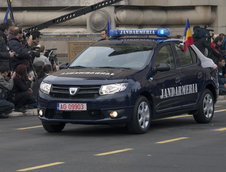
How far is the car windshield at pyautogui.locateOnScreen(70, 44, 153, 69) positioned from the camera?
49.4ft

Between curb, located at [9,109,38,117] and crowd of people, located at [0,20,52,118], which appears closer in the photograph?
crowd of people, located at [0,20,52,118]

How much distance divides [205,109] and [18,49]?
16.3ft

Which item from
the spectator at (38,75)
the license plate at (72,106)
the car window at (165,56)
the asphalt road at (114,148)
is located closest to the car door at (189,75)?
the car window at (165,56)

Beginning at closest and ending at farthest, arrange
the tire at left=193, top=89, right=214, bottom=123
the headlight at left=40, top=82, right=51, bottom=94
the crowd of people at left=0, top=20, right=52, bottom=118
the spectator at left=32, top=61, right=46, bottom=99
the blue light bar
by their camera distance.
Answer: the headlight at left=40, top=82, right=51, bottom=94 → the blue light bar → the tire at left=193, top=89, right=214, bottom=123 → the crowd of people at left=0, top=20, right=52, bottom=118 → the spectator at left=32, top=61, right=46, bottom=99

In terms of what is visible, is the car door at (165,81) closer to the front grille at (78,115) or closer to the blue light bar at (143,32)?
the blue light bar at (143,32)

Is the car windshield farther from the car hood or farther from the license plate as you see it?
the license plate

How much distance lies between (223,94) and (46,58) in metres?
6.10

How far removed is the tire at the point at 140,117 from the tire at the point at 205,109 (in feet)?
6.45

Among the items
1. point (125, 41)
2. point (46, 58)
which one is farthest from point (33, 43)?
point (125, 41)

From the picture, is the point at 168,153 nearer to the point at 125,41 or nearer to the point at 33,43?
the point at 125,41

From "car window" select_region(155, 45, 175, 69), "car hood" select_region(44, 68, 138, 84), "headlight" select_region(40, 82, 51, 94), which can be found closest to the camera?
"car hood" select_region(44, 68, 138, 84)

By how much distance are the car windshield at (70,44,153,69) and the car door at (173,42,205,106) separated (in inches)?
34.2

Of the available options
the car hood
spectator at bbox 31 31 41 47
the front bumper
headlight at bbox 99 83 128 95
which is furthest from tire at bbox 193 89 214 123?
spectator at bbox 31 31 41 47

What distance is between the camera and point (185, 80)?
15.9 metres
